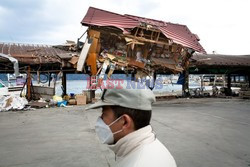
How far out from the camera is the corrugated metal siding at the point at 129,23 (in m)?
13.8

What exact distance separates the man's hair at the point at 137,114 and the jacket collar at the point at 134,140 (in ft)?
0.14

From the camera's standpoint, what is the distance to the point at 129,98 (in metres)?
1.55

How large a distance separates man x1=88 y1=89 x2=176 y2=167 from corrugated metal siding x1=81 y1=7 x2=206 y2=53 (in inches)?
494

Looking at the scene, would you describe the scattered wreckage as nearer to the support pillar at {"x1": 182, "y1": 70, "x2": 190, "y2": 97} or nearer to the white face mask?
the support pillar at {"x1": 182, "y1": 70, "x2": 190, "y2": 97}

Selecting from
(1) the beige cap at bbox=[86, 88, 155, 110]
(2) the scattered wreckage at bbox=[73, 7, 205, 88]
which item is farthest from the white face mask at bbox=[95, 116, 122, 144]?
(2) the scattered wreckage at bbox=[73, 7, 205, 88]

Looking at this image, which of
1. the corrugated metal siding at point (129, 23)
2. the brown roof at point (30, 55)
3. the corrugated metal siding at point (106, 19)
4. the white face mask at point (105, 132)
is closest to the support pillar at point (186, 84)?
the corrugated metal siding at point (129, 23)

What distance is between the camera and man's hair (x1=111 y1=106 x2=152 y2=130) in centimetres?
157

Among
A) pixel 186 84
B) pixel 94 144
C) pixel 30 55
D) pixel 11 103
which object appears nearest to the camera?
pixel 94 144

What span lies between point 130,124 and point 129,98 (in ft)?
0.65

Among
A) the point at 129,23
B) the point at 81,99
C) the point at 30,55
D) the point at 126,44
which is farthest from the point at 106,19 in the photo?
the point at 30,55

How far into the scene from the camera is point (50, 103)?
45.5 feet

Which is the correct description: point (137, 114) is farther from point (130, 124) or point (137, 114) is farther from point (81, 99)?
point (81, 99)

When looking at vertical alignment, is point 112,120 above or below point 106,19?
below

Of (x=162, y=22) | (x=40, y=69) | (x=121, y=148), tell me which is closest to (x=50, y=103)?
(x=40, y=69)
